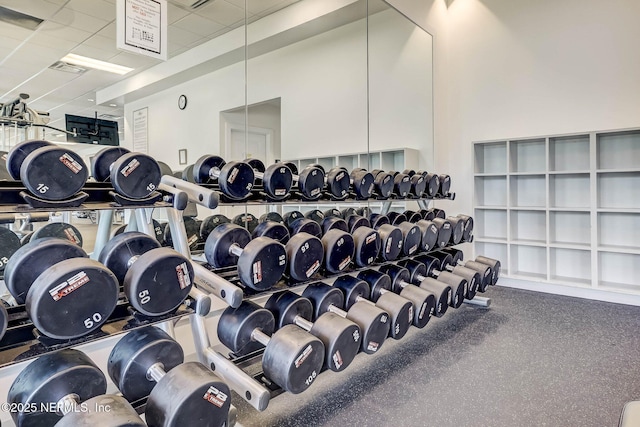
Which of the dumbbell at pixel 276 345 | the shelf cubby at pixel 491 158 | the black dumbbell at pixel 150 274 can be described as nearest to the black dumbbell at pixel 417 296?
A: the dumbbell at pixel 276 345

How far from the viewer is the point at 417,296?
2.45 m

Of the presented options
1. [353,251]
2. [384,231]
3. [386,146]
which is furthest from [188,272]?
[386,146]

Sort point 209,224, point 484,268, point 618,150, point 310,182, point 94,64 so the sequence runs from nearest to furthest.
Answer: point 94,64 < point 310,182 < point 209,224 < point 484,268 < point 618,150

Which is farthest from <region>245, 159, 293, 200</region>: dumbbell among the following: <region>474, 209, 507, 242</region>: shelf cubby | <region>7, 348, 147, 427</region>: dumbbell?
<region>474, 209, 507, 242</region>: shelf cubby

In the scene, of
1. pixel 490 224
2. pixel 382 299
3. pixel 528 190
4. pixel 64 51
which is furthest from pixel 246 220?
pixel 528 190

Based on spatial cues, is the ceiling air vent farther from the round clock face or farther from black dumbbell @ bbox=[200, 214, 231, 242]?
black dumbbell @ bbox=[200, 214, 231, 242]

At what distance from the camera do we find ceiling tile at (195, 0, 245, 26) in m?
2.86

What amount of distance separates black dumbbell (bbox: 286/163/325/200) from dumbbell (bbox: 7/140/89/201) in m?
1.27

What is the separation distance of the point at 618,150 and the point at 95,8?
4.57m

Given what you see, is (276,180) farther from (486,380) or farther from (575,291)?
(575,291)

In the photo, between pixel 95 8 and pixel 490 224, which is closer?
pixel 95 8

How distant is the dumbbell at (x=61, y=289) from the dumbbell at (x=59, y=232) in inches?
23.6

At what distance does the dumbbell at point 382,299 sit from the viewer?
2182 mm

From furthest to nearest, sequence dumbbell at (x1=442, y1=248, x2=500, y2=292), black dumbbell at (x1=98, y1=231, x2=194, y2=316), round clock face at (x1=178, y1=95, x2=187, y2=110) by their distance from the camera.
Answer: dumbbell at (x1=442, y1=248, x2=500, y2=292) → round clock face at (x1=178, y1=95, x2=187, y2=110) → black dumbbell at (x1=98, y1=231, x2=194, y2=316)
